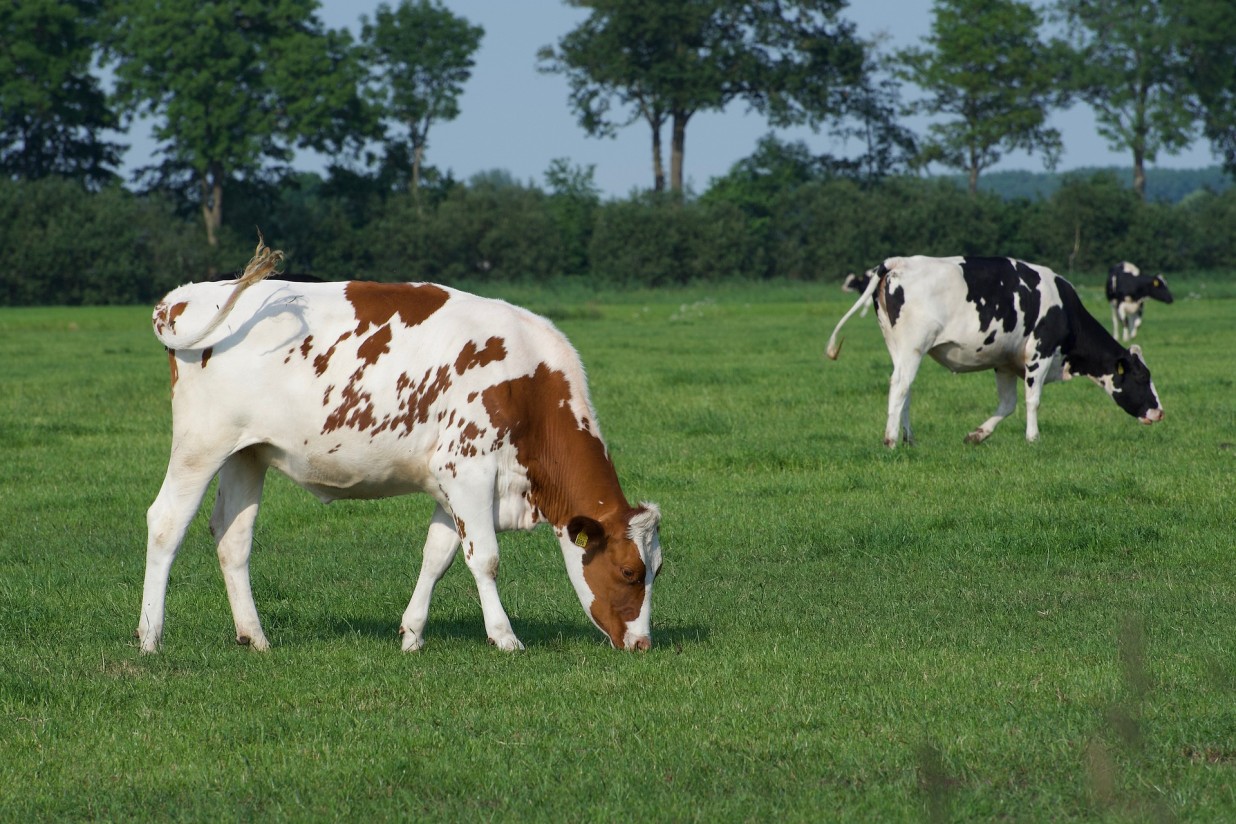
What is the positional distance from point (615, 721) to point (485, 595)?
1699mm

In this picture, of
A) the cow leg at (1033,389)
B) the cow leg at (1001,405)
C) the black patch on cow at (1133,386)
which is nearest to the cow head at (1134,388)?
the black patch on cow at (1133,386)

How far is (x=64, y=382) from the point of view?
927 inches

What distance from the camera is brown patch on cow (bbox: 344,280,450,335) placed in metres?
7.79

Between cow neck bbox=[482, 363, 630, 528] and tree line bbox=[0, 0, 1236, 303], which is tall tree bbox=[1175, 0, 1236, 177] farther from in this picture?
cow neck bbox=[482, 363, 630, 528]

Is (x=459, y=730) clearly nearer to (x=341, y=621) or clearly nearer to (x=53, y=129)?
(x=341, y=621)

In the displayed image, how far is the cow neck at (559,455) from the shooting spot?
772cm

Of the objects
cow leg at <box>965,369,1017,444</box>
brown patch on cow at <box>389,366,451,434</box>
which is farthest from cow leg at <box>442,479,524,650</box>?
cow leg at <box>965,369,1017,444</box>

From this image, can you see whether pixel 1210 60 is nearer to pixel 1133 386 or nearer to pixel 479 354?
pixel 1133 386

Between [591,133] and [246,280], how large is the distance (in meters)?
74.4

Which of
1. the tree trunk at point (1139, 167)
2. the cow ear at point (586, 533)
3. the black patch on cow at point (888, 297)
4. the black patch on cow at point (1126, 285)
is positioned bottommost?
the cow ear at point (586, 533)

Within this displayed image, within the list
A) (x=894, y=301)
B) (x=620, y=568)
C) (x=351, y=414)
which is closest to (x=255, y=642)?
(x=351, y=414)

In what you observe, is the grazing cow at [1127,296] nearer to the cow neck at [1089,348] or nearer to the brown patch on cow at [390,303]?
the cow neck at [1089,348]

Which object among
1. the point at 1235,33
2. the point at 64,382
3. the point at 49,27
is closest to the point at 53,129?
the point at 49,27

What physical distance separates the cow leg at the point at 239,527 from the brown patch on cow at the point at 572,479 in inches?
56.6
